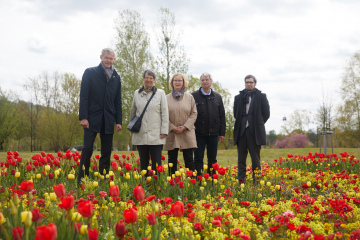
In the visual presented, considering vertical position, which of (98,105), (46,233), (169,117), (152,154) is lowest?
(46,233)

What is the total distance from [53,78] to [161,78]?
17524 millimetres

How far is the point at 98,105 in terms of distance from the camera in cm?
483

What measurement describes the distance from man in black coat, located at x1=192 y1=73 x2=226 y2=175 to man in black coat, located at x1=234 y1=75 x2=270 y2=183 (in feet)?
1.52

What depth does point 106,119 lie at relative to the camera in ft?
15.8

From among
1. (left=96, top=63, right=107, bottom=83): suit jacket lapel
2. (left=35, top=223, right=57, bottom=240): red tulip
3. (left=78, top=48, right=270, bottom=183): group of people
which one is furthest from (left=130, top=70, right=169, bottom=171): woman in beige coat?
(left=35, top=223, right=57, bottom=240): red tulip

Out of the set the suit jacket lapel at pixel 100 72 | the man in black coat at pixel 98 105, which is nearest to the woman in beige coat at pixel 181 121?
the man in black coat at pixel 98 105

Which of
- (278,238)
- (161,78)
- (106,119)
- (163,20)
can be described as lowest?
(278,238)

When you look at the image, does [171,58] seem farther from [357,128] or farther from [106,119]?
[357,128]

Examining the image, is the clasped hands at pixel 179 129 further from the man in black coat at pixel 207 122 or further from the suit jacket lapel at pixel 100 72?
the suit jacket lapel at pixel 100 72

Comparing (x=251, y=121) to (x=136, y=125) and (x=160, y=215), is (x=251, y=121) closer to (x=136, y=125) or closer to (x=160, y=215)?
(x=136, y=125)

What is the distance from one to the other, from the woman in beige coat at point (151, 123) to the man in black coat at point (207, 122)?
885mm

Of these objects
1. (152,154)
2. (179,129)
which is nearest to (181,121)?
(179,129)

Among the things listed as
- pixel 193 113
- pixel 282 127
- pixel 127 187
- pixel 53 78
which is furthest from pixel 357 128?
pixel 53 78

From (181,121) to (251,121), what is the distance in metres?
1.50
